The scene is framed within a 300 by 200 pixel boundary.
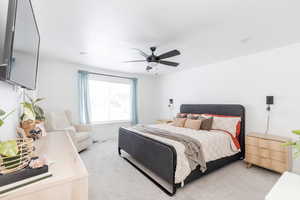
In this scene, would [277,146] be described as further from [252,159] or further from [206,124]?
[206,124]

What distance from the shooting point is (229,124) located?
330 centimetres

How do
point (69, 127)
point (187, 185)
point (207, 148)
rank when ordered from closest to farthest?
1. point (187, 185)
2. point (207, 148)
3. point (69, 127)

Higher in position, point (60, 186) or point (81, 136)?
point (60, 186)

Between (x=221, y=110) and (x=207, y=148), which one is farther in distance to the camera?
(x=221, y=110)

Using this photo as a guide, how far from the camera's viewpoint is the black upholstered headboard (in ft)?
11.0

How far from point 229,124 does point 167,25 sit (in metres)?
2.64

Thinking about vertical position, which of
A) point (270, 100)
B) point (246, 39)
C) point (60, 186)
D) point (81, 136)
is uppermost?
point (246, 39)

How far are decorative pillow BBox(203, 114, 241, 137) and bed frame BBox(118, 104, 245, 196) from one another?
157 mm

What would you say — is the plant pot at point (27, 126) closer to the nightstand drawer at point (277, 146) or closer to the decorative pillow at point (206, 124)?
the decorative pillow at point (206, 124)

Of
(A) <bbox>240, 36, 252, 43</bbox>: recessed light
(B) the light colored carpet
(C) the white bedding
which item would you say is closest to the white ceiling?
(A) <bbox>240, 36, 252, 43</bbox>: recessed light

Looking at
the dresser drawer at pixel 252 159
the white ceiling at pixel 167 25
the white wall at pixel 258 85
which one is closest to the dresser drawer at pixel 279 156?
the dresser drawer at pixel 252 159

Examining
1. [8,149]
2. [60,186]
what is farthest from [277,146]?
[8,149]

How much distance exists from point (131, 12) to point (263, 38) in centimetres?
243

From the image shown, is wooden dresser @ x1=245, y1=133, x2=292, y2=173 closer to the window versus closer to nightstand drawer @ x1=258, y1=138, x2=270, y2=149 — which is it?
nightstand drawer @ x1=258, y1=138, x2=270, y2=149
